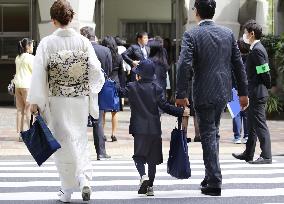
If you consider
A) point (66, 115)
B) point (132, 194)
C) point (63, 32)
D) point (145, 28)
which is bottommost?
point (132, 194)

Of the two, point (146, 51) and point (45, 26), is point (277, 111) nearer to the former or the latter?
point (146, 51)

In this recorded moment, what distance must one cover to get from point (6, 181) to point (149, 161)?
217 cm

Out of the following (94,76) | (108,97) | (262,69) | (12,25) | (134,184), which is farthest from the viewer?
(12,25)

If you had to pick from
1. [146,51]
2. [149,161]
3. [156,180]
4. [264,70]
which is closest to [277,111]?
[146,51]

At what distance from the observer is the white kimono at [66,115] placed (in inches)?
291

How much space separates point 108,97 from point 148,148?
147 inches

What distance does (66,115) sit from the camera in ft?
24.3

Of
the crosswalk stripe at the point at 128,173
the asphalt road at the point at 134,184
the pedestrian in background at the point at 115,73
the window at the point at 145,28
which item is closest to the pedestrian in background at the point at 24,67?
the pedestrian in background at the point at 115,73

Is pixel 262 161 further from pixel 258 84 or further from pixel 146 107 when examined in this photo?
pixel 146 107

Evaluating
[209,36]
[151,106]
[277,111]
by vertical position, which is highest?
[209,36]

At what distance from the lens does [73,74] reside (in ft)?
24.4

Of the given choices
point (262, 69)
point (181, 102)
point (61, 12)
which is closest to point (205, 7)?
point (181, 102)

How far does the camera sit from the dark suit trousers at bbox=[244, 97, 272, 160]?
10695 mm

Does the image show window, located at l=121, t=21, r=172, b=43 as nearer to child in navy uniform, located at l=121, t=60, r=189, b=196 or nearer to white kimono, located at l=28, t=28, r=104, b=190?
child in navy uniform, located at l=121, t=60, r=189, b=196
